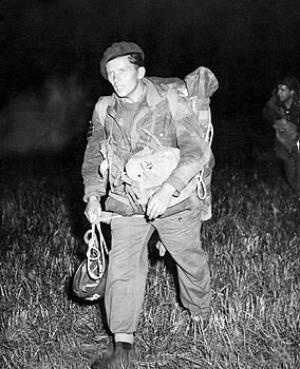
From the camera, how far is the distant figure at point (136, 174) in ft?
14.4

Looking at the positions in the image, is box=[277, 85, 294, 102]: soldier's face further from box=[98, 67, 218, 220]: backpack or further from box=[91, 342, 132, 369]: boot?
box=[91, 342, 132, 369]: boot

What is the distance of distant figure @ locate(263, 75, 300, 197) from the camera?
8.32m

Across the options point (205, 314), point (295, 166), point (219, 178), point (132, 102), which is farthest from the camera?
point (219, 178)

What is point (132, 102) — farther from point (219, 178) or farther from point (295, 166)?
point (219, 178)

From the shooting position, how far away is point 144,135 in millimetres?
4430

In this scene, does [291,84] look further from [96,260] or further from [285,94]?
[96,260]

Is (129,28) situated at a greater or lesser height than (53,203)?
greater

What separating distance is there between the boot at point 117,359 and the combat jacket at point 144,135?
0.75 m

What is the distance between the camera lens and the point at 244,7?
22.9 meters

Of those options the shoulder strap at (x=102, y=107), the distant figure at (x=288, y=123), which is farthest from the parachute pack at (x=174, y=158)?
the distant figure at (x=288, y=123)

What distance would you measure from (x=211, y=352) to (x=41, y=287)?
1.71m

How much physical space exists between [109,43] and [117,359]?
52.1 feet

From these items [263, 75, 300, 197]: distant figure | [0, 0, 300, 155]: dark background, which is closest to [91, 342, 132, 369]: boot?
[263, 75, 300, 197]: distant figure

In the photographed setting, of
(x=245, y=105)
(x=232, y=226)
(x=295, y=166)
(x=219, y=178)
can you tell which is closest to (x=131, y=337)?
(x=232, y=226)
